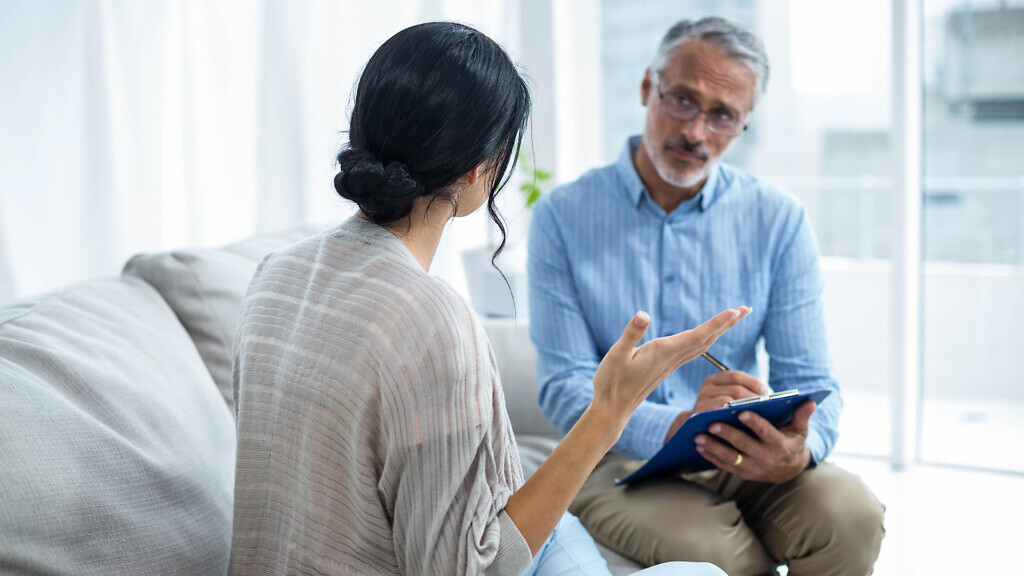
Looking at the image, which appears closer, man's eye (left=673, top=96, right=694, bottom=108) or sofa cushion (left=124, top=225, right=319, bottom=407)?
sofa cushion (left=124, top=225, right=319, bottom=407)

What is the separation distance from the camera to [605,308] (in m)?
1.75

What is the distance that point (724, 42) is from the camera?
1732mm

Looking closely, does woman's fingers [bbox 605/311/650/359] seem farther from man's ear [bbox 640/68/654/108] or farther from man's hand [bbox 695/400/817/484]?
man's ear [bbox 640/68/654/108]

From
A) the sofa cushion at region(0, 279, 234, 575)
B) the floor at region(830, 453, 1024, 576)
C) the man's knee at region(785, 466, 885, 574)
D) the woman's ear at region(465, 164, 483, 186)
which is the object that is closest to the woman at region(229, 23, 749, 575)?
the woman's ear at region(465, 164, 483, 186)

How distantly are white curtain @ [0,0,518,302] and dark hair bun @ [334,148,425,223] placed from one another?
66 cm

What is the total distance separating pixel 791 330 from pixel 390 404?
3.67 ft

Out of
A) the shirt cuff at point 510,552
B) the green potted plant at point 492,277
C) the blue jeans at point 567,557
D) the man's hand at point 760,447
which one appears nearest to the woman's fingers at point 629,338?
the shirt cuff at point 510,552

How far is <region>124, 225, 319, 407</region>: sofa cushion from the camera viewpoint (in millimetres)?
1490

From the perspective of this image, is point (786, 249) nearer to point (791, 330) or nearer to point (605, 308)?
point (791, 330)

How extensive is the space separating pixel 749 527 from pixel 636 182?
0.74 m

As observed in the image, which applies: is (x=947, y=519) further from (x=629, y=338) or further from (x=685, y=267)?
(x=629, y=338)

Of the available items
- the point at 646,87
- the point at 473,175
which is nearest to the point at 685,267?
the point at 646,87

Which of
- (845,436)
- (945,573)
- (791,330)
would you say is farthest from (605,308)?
(845,436)

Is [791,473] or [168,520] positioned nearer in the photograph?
[168,520]
